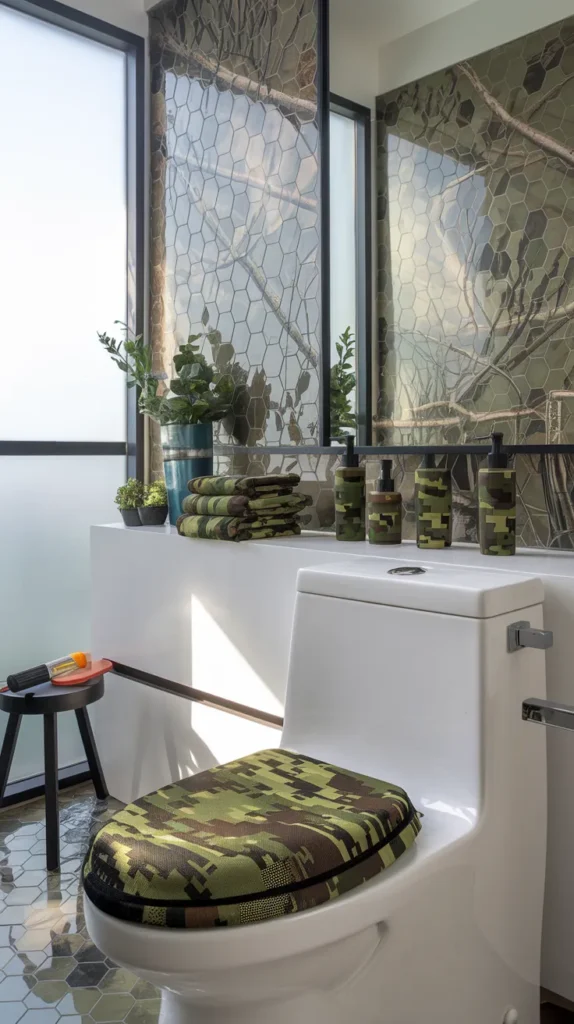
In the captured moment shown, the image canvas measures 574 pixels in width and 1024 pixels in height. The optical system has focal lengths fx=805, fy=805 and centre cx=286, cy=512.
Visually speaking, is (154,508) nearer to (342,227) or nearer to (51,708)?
(51,708)

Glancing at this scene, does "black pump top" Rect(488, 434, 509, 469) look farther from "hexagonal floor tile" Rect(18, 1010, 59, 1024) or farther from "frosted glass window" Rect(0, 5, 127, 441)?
"frosted glass window" Rect(0, 5, 127, 441)

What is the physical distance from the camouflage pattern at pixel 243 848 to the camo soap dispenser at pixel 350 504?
64 cm

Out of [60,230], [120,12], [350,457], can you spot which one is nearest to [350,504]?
[350,457]

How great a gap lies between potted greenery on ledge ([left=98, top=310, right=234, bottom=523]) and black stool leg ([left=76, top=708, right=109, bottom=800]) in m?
0.54

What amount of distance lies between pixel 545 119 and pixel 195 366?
994mm

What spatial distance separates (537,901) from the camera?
118cm

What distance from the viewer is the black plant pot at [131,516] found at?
208 centimetres

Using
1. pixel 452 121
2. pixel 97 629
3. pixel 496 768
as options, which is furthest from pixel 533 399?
pixel 97 629

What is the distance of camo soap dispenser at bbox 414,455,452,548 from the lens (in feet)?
4.92

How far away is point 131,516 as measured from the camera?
6.84 feet

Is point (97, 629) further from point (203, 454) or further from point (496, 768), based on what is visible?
point (496, 768)

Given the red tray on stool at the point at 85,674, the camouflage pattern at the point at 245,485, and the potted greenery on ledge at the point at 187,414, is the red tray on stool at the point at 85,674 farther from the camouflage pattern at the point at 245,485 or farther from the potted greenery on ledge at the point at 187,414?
A: the camouflage pattern at the point at 245,485

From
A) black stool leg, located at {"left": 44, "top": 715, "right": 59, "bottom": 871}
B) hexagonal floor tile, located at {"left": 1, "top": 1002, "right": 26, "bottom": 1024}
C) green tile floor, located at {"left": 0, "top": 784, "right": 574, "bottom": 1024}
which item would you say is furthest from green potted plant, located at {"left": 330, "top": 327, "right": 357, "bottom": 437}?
hexagonal floor tile, located at {"left": 1, "top": 1002, "right": 26, "bottom": 1024}

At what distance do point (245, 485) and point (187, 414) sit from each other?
43 cm
